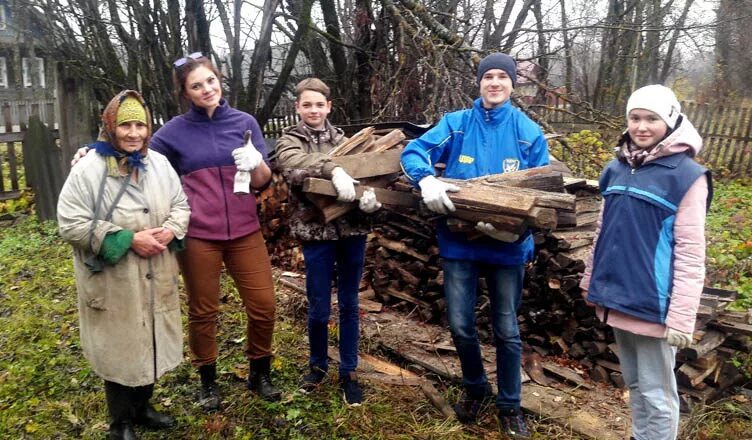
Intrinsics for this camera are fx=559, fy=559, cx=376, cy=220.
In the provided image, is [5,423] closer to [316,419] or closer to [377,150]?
[316,419]

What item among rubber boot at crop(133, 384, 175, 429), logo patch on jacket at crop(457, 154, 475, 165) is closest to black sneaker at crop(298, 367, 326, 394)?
rubber boot at crop(133, 384, 175, 429)

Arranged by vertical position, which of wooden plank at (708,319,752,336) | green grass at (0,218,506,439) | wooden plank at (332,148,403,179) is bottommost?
green grass at (0,218,506,439)

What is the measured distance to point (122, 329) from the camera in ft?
8.96

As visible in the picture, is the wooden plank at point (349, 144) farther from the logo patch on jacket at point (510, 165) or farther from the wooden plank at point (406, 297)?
the wooden plank at point (406, 297)

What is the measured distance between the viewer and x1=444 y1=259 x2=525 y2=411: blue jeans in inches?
116

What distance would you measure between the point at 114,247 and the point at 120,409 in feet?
3.01

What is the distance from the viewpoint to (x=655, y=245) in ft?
7.96

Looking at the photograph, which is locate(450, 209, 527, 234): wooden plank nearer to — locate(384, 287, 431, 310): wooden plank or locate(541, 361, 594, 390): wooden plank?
locate(541, 361, 594, 390): wooden plank

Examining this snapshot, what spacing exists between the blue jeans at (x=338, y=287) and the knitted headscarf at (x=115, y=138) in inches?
39.1

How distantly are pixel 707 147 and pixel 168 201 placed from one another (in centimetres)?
1240

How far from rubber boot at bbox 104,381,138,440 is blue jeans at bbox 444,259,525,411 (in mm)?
1760

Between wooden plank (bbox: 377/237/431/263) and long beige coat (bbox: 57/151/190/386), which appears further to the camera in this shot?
wooden plank (bbox: 377/237/431/263)

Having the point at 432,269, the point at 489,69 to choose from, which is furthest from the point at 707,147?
the point at 489,69

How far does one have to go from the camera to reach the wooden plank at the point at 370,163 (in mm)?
3084
